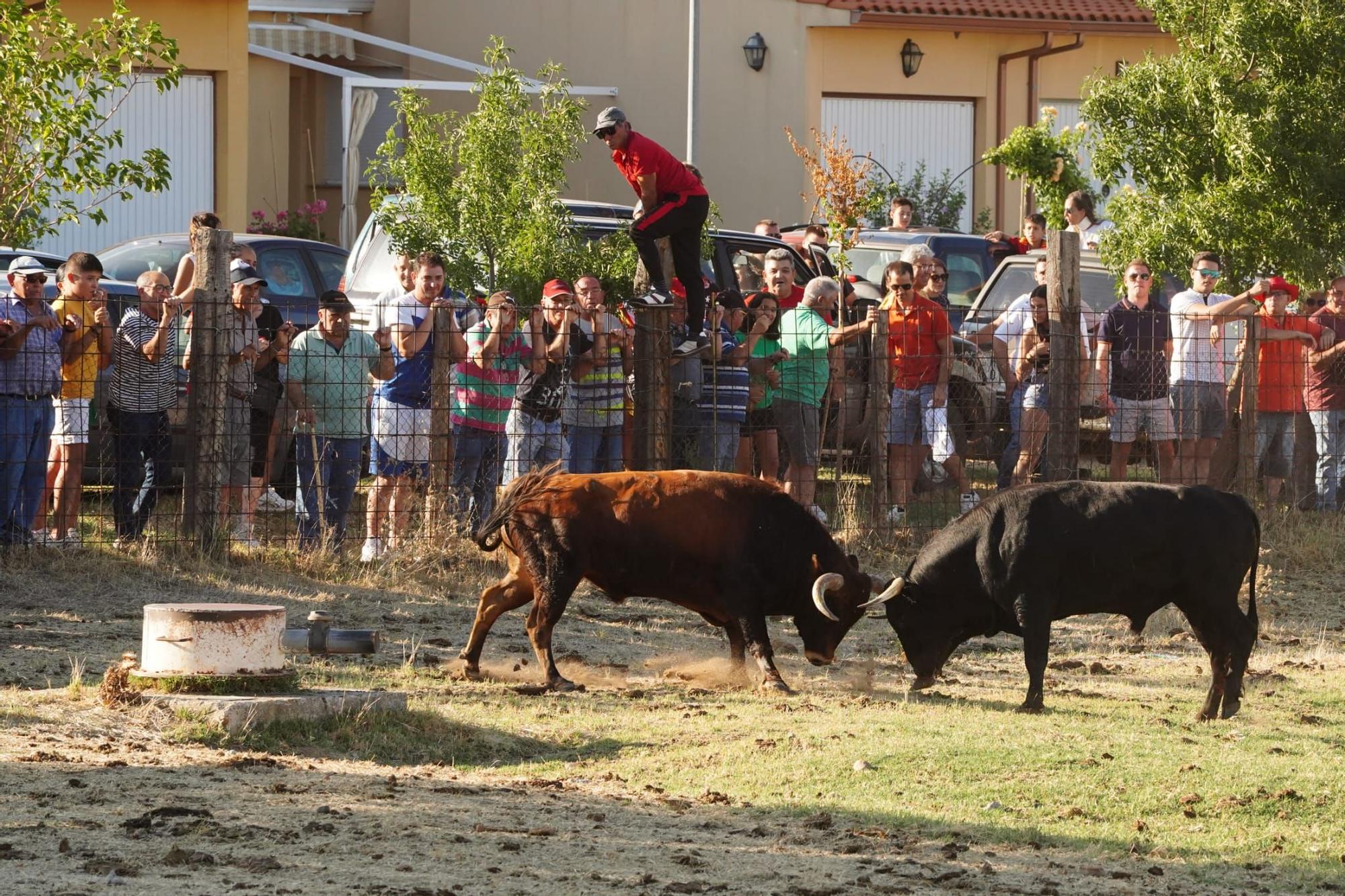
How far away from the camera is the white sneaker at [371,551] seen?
12273mm

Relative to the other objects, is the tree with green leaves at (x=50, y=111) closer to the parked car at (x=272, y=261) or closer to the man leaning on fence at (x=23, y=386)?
the man leaning on fence at (x=23, y=386)

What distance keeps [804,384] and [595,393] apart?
154cm

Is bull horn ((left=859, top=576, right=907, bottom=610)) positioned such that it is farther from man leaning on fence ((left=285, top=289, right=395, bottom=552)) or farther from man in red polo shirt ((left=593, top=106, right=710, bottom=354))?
man leaning on fence ((left=285, top=289, right=395, bottom=552))

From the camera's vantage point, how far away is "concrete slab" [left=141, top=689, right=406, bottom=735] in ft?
26.4

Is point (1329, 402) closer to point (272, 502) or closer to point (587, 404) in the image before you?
point (587, 404)

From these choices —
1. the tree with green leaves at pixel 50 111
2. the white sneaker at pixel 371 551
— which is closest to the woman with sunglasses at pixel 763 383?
the white sneaker at pixel 371 551

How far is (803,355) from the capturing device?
527 inches

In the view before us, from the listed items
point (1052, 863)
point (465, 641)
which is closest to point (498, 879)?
point (1052, 863)

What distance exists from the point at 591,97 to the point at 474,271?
1255 centimetres

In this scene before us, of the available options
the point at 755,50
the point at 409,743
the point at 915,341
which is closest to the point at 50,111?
the point at 409,743

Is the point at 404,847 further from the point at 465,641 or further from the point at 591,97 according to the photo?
the point at 591,97

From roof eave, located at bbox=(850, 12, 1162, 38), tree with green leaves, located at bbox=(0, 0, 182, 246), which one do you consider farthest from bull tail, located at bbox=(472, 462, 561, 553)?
roof eave, located at bbox=(850, 12, 1162, 38)

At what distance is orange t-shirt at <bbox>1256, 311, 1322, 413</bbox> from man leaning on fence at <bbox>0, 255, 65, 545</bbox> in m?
8.63

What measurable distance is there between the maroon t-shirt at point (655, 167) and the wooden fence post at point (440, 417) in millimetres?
1455
